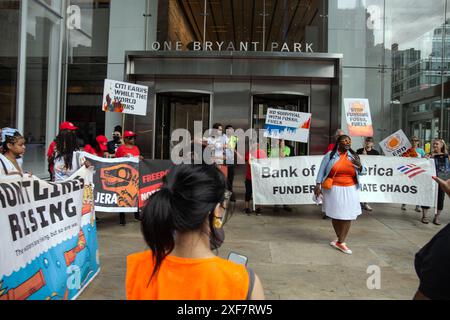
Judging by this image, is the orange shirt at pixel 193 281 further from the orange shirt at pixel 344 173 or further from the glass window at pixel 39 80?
the glass window at pixel 39 80

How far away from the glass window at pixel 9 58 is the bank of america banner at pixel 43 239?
262 inches

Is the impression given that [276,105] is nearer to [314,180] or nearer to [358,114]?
[358,114]

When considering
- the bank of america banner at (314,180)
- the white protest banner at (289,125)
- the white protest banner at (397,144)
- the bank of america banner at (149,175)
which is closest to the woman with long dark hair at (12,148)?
the bank of america banner at (149,175)

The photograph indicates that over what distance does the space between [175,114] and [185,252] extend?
41.7 feet

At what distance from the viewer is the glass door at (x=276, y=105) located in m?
13.6

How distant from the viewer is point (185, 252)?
1646 mm

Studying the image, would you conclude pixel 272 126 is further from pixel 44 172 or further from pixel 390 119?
pixel 44 172

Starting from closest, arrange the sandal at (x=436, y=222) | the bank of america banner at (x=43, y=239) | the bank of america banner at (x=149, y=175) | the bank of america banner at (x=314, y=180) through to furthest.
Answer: the bank of america banner at (x=43, y=239), the bank of america banner at (x=149, y=175), the sandal at (x=436, y=222), the bank of america banner at (x=314, y=180)

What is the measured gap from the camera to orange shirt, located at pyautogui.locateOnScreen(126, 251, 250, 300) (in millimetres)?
1538

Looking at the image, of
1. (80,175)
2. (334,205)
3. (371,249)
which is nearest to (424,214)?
(371,249)

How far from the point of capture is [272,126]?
377 inches

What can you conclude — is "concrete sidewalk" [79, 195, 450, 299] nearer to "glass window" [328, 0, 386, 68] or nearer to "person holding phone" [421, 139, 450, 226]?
"person holding phone" [421, 139, 450, 226]

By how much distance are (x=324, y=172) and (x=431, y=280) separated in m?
4.22

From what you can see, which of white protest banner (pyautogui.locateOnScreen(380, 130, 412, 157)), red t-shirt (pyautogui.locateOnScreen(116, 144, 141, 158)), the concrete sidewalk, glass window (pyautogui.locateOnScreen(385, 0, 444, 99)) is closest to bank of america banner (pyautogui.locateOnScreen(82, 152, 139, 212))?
the concrete sidewalk
